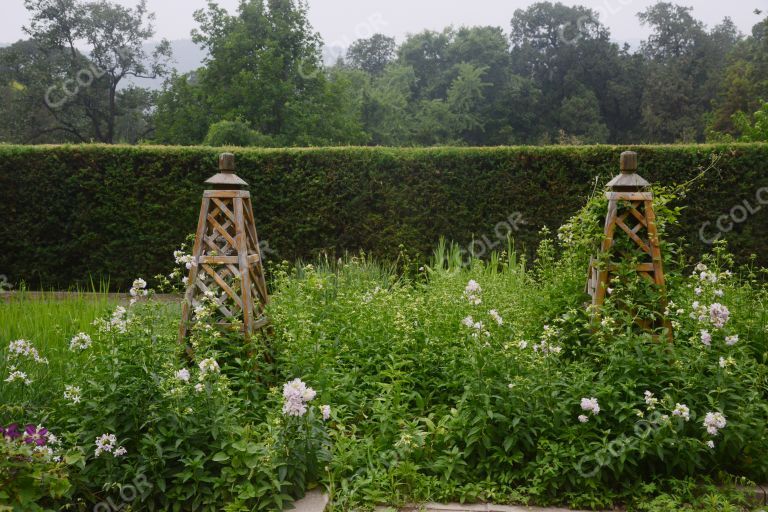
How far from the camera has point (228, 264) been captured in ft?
11.7

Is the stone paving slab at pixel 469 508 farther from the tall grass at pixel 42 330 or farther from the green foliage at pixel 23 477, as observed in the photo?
the tall grass at pixel 42 330

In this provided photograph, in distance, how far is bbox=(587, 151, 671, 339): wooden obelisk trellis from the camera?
3529mm

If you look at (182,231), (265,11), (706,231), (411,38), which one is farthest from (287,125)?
(411,38)

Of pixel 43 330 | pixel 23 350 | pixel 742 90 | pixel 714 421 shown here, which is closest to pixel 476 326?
pixel 714 421

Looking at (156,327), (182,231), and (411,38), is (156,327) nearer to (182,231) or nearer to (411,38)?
(182,231)

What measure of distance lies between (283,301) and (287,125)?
17.2 metres

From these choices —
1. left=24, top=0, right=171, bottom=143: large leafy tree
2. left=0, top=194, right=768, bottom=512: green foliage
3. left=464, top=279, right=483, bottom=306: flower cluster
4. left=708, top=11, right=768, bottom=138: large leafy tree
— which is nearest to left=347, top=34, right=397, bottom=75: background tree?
left=24, top=0, right=171, bottom=143: large leafy tree

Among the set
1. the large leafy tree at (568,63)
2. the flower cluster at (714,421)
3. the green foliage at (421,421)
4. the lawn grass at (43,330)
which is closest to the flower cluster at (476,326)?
the green foliage at (421,421)

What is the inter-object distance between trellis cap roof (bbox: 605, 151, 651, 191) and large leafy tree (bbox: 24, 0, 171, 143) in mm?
26133

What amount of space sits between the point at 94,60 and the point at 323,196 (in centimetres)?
2403

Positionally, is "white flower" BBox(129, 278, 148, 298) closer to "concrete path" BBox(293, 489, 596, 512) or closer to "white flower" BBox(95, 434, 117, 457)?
"white flower" BBox(95, 434, 117, 457)

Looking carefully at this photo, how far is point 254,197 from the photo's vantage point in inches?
330

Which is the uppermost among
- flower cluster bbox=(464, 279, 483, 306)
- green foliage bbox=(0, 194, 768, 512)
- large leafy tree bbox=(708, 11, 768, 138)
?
large leafy tree bbox=(708, 11, 768, 138)

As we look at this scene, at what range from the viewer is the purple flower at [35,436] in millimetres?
2326
